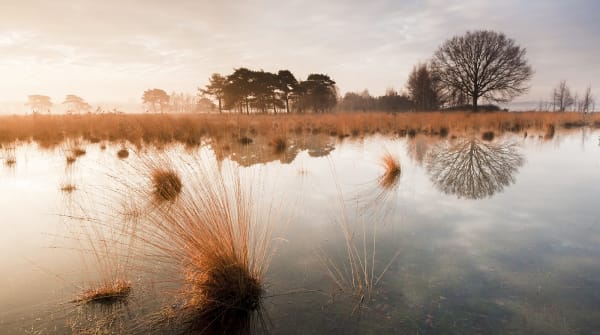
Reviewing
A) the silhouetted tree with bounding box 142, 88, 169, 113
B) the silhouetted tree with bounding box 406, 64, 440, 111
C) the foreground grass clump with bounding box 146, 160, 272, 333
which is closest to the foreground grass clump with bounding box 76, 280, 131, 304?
the foreground grass clump with bounding box 146, 160, 272, 333

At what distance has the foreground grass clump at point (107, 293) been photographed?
6.82 feet

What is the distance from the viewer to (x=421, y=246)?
286cm

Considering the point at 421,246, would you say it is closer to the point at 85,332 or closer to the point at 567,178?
the point at 85,332

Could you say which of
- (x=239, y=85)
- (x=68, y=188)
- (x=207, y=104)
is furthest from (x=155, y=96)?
(x=68, y=188)

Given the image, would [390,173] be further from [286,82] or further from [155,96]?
[155,96]

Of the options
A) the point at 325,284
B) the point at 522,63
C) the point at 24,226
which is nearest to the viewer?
the point at 325,284

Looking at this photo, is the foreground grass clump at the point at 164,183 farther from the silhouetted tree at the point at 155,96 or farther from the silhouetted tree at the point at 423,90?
the silhouetted tree at the point at 155,96

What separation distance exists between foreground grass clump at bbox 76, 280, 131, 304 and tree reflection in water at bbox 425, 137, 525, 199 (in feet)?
14.5

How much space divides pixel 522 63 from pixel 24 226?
35282 mm

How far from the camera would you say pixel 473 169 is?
6.24m

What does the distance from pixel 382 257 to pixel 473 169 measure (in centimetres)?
471

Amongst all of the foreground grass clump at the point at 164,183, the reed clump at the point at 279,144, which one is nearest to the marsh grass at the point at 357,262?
the foreground grass clump at the point at 164,183

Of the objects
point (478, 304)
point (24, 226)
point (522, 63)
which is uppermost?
point (522, 63)

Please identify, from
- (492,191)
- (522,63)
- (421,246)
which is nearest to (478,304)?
(421,246)
